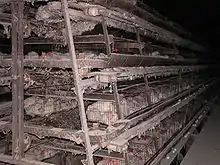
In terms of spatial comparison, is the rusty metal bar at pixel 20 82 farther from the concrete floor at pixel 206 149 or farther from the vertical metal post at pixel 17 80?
the concrete floor at pixel 206 149

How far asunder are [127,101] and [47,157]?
1.10 metres

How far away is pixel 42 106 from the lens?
8.05 ft

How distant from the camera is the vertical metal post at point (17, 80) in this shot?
1.85 m

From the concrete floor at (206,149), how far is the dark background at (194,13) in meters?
2.82

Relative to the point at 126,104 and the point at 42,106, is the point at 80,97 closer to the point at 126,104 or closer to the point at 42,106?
the point at 126,104

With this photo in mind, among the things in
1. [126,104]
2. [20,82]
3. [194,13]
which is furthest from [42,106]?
[194,13]

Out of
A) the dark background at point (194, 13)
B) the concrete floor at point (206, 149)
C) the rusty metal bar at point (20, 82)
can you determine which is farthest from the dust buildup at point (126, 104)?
the dark background at point (194, 13)

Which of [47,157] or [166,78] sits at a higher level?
[166,78]

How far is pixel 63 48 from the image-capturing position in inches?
95.2

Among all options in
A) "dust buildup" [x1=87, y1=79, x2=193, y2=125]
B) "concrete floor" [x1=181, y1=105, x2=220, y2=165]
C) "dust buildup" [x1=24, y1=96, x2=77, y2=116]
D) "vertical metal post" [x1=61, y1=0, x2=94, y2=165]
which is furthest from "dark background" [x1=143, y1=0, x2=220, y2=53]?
"vertical metal post" [x1=61, y1=0, x2=94, y2=165]

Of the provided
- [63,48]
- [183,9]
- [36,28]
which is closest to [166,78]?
[63,48]

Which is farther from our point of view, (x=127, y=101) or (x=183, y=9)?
(x=183, y=9)

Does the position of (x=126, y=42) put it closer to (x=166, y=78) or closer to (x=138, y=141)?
(x=138, y=141)

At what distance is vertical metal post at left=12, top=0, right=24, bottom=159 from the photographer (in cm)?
185
